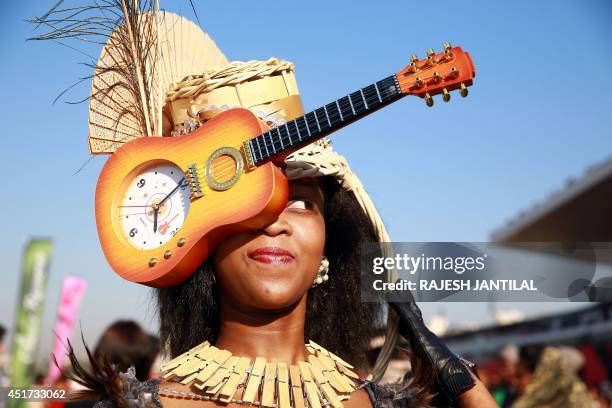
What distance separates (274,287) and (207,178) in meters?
0.37

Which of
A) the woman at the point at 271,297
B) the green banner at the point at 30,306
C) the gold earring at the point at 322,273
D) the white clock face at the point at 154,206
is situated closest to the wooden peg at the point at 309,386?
the woman at the point at 271,297

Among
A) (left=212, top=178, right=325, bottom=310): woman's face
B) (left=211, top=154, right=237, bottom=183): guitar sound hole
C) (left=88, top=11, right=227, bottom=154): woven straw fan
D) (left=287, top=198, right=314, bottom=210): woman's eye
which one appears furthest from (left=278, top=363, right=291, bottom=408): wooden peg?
(left=88, top=11, right=227, bottom=154): woven straw fan

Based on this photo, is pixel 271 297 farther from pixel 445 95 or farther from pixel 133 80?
pixel 133 80

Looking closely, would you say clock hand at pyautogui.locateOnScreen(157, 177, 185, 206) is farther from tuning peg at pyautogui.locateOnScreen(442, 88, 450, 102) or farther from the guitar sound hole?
tuning peg at pyautogui.locateOnScreen(442, 88, 450, 102)

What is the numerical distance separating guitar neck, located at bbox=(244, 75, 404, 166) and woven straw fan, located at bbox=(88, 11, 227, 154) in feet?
1.66

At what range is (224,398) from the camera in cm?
248

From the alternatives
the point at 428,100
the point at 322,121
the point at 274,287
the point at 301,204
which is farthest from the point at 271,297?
the point at 428,100

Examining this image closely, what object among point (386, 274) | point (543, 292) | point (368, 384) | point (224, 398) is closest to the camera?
point (224, 398)

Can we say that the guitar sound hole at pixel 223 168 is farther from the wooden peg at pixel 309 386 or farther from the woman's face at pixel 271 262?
the wooden peg at pixel 309 386

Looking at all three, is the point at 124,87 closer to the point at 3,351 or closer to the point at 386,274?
the point at 386,274

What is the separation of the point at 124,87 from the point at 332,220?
32.6 inches

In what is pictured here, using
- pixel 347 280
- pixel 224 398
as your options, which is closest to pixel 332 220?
pixel 347 280

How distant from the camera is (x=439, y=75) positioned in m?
2.28

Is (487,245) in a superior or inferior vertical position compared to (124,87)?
inferior
